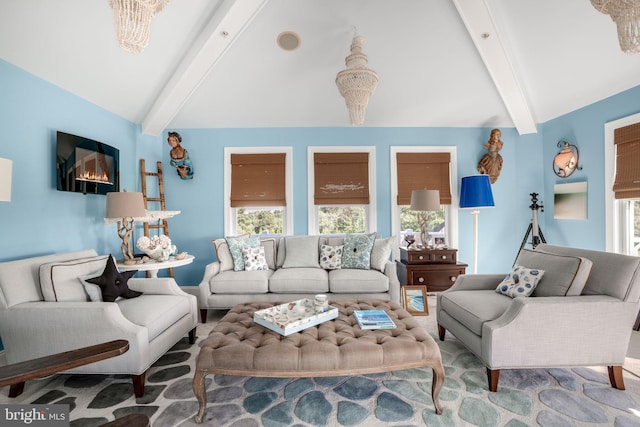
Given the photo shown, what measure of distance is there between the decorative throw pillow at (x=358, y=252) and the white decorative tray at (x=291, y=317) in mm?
1391

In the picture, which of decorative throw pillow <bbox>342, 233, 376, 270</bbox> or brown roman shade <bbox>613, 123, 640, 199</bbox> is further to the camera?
decorative throw pillow <bbox>342, 233, 376, 270</bbox>

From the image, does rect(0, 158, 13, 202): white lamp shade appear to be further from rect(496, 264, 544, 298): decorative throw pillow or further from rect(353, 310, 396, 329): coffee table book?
rect(496, 264, 544, 298): decorative throw pillow

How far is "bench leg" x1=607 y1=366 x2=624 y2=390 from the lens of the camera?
6.55ft

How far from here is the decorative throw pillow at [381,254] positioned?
144 inches

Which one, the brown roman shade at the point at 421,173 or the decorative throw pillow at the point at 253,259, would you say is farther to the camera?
the brown roman shade at the point at 421,173

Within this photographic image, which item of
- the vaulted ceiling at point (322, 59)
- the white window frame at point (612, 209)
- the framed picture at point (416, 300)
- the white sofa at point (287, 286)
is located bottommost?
the framed picture at point (416, 300)

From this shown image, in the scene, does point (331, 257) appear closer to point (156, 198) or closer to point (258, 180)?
point (258, 180)

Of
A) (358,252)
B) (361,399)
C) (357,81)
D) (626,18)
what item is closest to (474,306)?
(361,399)

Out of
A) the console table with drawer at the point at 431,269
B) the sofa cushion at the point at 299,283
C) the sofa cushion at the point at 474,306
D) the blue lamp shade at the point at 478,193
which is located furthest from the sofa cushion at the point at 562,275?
the sofa cushion at the point at 299,283

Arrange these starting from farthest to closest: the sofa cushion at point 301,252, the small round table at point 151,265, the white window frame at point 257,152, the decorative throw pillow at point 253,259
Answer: the white window frame at point 257,152
the sofa cushion at point 301,252
the decorative throw pillow at point 253,259
the small round table at point 151,265

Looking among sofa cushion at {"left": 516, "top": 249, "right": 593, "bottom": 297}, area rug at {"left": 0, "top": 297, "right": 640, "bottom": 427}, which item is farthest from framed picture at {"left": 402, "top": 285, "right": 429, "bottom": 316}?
sofa cushion at {"left": 516, "top": 249, "right": 593, "bottom": 297}

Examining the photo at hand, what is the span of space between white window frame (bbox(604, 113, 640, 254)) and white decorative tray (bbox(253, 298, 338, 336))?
3.53 m

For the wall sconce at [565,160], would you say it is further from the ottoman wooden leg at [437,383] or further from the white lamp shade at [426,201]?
the ottoman wooden leg at [437,383]

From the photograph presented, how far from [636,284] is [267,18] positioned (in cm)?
368
